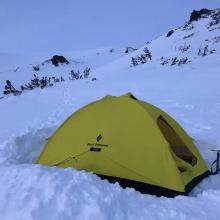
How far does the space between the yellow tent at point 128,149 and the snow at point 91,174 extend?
0.43 m

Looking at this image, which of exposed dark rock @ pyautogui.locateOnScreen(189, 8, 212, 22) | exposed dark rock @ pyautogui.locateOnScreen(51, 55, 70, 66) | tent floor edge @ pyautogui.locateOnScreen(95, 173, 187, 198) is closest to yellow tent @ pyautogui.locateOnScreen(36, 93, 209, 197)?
tent floor edge @ pyautogui.locateOnScreen(95, 173, 187, 198)

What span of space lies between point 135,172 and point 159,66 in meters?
10.2

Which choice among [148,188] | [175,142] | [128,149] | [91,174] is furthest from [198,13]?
[91,174]

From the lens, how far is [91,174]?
169 inches

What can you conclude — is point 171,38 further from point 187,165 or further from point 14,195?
point 14,195

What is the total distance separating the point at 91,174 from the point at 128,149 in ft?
3.09

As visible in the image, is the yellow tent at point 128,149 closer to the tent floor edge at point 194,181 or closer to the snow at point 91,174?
the tent floor edge at point 194,181

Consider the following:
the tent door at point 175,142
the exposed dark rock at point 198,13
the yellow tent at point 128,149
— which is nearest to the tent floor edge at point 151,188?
the yellow tent at point 128,149

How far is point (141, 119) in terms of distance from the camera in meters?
5.40

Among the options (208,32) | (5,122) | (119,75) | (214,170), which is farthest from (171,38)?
(214,170)

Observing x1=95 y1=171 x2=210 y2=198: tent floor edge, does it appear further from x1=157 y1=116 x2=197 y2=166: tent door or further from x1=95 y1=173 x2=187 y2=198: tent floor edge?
x1=157 y1=116 x2=197 y2=166: tent door

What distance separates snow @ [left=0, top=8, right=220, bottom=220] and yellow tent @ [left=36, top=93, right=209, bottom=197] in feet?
1.40

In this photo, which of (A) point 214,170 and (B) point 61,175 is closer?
(B) point 61,175

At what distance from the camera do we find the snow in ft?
11.6
